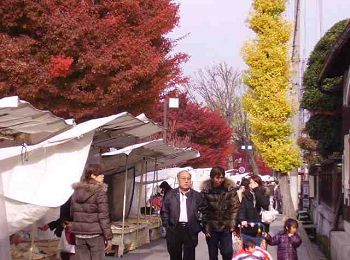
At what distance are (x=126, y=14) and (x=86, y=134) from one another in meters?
8.25

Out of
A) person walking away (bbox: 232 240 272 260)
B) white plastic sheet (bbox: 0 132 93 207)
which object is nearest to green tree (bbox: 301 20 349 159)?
white plastic sheet (bbox: 0 132 93 207)

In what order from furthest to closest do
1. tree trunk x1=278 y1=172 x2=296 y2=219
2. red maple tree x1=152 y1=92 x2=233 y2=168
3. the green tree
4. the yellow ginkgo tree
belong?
1. red maple tree x1=152 y1=92 x2=233 y2=168
2. the yellow ginkgo tree
3. tree trunk x1=278 y1=172 x2=296 y2=219
4. the green tree

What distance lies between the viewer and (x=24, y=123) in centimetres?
958

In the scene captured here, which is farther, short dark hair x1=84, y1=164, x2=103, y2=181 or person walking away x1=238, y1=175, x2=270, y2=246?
person walking away x1=238, y1=175, x2=270, y2=246

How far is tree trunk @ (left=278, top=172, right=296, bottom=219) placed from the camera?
25.9 meters

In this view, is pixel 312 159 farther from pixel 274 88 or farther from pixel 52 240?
pixel 52 240

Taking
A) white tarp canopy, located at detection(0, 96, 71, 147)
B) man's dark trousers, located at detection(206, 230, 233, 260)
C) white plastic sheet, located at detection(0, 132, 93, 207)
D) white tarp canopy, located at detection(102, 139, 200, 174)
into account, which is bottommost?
man's dark trousers, located at detection(206, 230, 233, 260)

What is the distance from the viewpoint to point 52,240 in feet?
40.7

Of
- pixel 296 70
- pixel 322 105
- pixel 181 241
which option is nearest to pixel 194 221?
pixel 181 241

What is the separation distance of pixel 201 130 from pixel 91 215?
39.2 metres

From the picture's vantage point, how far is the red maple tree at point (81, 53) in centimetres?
1627

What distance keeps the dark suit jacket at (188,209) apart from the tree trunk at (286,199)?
50.7 ft

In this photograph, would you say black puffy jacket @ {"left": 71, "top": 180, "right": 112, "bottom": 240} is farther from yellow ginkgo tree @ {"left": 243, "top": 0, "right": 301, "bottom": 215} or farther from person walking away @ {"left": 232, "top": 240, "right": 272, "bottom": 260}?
yellow ginkgo tree @ {"left": 243, "top": 0, "right": 301, "bottom": 215}

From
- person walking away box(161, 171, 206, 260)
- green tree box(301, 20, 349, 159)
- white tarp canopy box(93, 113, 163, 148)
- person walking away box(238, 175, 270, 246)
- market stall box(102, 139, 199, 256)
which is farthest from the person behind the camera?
green tree box(301, 20, 349, 159)
